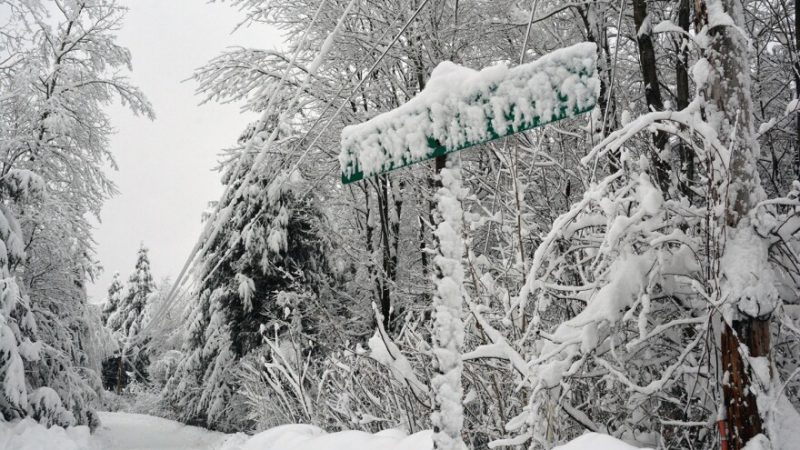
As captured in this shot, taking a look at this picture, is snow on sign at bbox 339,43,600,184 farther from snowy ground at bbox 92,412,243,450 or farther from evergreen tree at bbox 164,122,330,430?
snowy ground at bbox 92,412,243,450

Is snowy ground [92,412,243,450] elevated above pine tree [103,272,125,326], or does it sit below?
below

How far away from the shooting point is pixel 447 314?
1574mm

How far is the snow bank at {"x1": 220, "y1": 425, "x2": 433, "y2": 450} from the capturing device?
2542 millimetres

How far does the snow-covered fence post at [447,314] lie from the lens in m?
1.58

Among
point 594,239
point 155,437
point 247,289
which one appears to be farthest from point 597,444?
point 155,437

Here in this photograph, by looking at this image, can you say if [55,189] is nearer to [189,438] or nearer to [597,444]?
[189,438]

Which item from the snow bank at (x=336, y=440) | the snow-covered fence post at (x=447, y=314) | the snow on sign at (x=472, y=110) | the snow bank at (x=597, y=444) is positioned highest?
the snow on sign at (x=472, y=110)

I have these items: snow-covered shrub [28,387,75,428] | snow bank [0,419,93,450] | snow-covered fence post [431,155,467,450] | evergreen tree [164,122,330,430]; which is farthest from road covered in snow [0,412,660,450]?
evergreen tree [164,122,330,430]

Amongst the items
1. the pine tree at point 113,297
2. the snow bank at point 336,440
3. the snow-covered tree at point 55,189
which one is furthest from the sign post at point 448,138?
the pine tree at point 113,297

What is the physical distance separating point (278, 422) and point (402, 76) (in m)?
5.57

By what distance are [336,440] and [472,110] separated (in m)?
2.19

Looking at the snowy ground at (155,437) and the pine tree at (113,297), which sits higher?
the pine tree at (113,297)

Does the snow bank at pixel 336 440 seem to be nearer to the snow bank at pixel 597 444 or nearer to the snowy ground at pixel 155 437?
the snow bank at pixel 597 444

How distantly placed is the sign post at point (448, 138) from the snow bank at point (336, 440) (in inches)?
33.1
